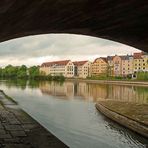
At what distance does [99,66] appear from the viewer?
16238 centimetres

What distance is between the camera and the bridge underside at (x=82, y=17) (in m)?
7.49

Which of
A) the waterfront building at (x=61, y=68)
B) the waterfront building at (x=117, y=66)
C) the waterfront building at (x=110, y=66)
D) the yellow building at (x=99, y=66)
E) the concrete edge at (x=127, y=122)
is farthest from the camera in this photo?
the waterfront building at (x=61, y=68)

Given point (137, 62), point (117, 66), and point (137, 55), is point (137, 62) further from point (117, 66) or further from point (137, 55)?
point (117, 66)

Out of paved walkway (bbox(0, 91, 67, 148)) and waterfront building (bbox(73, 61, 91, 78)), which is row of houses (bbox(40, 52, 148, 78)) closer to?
waterfront building (bbox(73, 61, 91, 78))

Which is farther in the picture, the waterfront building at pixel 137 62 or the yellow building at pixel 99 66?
the yellow building at pixel 99 66

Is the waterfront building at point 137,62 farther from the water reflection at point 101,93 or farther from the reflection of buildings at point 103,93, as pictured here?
the reflection of buildings at point 103,93

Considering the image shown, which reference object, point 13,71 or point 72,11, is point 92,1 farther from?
point 13,71

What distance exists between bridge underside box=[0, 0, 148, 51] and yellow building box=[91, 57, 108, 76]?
478ft

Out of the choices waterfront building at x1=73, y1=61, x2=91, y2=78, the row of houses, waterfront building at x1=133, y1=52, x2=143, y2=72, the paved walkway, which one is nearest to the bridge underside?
the paved walkway

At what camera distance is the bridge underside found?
7492 mm

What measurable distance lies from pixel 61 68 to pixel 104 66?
1114 inches

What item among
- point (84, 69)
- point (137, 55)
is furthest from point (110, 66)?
point (84, 69)

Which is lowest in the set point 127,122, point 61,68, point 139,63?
point 127,122

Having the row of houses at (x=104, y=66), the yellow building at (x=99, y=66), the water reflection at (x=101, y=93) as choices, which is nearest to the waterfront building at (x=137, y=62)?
the row of houses at (x=104, y=66)
